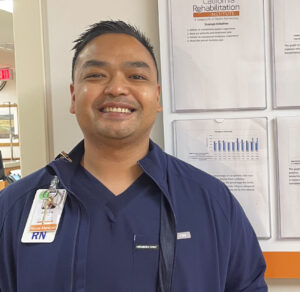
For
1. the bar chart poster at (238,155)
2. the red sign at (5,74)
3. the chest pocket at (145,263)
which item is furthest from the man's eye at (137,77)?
the red sign at (5,74)

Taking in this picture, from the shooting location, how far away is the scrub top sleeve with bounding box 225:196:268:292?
97cm

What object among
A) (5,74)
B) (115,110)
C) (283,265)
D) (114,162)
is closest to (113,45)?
(115,110)

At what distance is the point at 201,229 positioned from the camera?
92 centimetres

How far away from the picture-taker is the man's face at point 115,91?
0.91m

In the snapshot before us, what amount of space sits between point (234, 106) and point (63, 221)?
670mm

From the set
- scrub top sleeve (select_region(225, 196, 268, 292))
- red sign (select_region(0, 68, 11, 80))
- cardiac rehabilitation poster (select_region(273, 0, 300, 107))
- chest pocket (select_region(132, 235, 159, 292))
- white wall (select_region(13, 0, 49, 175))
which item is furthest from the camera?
red sign (select_region(0, 68, 11, 80))

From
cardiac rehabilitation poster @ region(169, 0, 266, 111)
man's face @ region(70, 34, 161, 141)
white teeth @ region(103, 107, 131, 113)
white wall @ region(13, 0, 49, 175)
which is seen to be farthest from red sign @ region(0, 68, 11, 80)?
white teeth @ region(103, 107, 131, 113)

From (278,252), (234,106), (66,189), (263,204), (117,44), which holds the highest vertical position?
(117,44)

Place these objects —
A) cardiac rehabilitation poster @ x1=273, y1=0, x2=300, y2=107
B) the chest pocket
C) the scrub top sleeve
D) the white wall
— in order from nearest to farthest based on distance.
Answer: the chest pocket
the scrub top sleeve
cardiac rehabilitation poster @ x1=273, y1=0, x2=300, y2=107
the white wall

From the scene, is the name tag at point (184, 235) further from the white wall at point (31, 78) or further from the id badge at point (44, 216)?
the white wall at point (31, 78)

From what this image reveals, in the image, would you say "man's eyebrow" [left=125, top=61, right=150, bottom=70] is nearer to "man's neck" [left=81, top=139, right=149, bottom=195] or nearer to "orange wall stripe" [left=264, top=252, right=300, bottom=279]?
"man's neck" [left=81, top=139, right=149, bottom=195]

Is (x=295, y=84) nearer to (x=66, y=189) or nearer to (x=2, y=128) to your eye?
(x=66, y=189)

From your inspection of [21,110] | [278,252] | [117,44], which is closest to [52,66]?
[21,110]

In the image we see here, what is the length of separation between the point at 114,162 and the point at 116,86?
0.22 m
